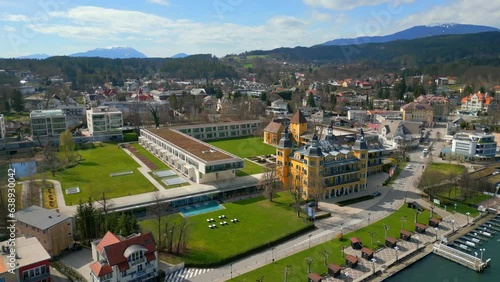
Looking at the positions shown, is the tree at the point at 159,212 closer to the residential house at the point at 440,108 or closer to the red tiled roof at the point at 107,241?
the red tiled roof at the point at 107,241

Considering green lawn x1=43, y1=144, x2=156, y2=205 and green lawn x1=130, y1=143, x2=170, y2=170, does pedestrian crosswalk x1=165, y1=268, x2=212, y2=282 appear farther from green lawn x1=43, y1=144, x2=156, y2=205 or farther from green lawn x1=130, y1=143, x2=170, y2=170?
green lawn x1=130, y1=143, x2=170, y2=170

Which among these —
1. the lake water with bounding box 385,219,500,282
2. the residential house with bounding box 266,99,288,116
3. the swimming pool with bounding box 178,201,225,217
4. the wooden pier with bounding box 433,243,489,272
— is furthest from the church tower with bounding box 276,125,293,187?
the residential house with bounding box 266,99,288,116

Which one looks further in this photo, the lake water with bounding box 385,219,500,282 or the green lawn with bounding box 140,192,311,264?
the green lawn with bounding box 140,192,311,264

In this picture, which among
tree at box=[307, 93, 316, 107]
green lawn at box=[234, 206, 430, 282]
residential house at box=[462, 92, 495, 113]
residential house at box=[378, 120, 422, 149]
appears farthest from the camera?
tree at box=[307, 93, 316, 107]

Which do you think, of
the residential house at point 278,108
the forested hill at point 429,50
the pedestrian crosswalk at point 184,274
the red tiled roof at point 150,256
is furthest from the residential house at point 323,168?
the forested hill at point 429,50

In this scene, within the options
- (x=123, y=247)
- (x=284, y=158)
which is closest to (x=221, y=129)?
(x=284, y=158)
